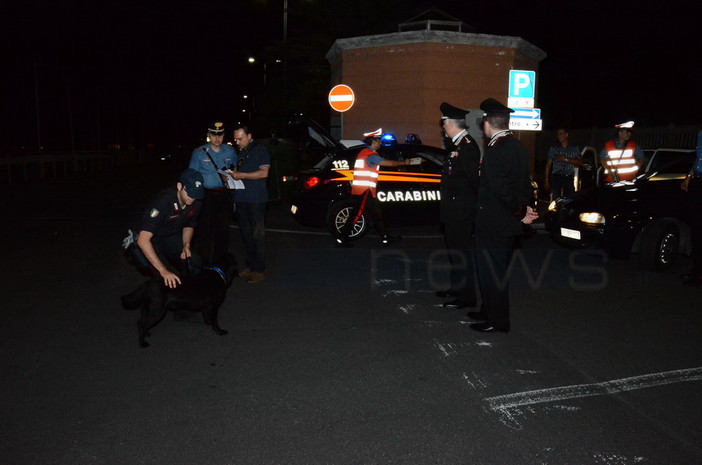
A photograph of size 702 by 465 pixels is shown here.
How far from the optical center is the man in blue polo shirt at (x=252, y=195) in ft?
24.7

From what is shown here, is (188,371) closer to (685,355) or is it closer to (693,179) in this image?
(685,355)

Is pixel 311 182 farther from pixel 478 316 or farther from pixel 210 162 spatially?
pixel 478 316

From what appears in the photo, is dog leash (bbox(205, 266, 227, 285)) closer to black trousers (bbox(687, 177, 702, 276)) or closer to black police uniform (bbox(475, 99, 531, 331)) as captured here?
black police uniform (bbox(475, 99, 531, 331))

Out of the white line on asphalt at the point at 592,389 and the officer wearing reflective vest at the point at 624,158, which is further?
the officer wearing reflective vest at the point at 624,158

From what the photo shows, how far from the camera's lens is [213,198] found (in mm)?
7418

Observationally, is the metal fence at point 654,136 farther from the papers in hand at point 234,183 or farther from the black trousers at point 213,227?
the black trousers at point 213,227

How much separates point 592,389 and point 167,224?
12.3 feet

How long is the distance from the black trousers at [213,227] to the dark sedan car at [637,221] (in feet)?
15.5

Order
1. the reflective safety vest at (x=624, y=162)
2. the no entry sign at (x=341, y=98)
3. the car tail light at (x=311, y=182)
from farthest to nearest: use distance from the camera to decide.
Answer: the no entry sign at (x=341, y=98) → the reflective safety vest at (x=624, y=162) → the car tail light at (x=311, y=182)

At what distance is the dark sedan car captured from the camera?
27.5 ft

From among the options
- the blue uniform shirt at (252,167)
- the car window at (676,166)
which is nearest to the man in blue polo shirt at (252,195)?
the blue uniform shirt at (252,167)

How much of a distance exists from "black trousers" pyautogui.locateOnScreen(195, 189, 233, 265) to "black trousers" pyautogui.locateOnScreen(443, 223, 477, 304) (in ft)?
8.08

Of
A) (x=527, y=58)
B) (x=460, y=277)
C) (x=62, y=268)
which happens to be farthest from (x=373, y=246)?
(x=527, y=58)

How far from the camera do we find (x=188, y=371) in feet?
16.3
